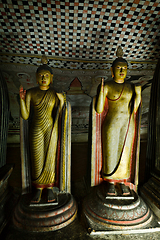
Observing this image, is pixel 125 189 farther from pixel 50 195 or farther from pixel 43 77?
pixel 43 77

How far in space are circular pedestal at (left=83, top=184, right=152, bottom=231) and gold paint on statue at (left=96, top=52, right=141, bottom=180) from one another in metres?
0.35

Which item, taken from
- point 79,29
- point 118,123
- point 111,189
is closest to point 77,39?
point 79,29

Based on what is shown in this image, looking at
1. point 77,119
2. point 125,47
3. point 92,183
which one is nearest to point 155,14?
point 125,47

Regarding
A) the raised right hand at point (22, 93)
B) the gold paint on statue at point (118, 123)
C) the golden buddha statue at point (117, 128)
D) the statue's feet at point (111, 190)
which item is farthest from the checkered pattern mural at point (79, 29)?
the statue's feet at point (111, 190)

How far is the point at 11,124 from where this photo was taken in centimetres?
370

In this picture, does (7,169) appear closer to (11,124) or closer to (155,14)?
(11,124)

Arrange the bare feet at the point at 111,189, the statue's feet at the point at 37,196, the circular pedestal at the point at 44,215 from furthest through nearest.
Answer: the bare feet at the point at 111,189, the statue's feet at the point at 37,196, the circular pedestal at the point at 44,215

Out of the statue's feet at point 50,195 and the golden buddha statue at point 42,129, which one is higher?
the golden buddha statue at point 42,129

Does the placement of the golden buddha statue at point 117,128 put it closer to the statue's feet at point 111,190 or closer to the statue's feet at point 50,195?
the statue's feet at point 111,190

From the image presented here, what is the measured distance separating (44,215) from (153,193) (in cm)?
148

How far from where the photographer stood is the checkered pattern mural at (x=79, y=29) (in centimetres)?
224

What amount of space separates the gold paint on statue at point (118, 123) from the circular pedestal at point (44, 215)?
73cm

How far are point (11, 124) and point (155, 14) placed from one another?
3513 millimetres

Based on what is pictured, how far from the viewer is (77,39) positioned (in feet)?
8.60
